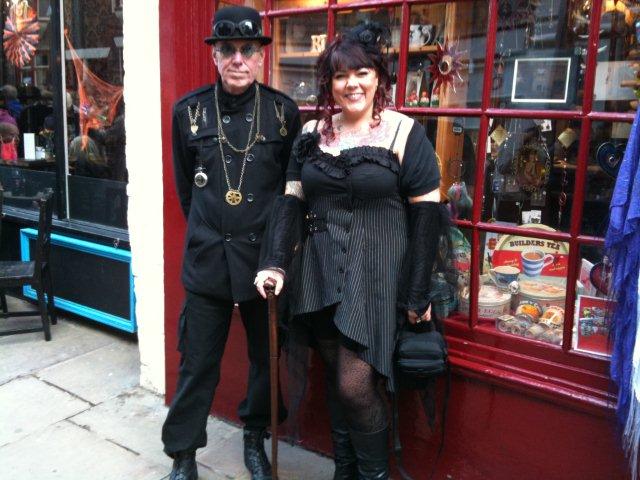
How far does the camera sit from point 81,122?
5.28 m

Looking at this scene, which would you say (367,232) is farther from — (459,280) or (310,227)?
(459,280)

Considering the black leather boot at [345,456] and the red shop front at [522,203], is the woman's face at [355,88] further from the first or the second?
the black leather boot at [345,456]

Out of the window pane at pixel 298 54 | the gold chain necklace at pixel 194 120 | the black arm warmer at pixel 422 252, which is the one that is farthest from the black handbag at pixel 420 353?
the window pane at pixel 298 54

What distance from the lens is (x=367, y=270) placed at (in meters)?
2.31

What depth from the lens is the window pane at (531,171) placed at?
97.5 inches

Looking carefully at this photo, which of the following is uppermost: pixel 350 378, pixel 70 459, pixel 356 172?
pixel 356 172

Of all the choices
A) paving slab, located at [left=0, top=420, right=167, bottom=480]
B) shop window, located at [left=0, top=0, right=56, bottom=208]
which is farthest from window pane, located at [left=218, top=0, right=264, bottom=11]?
shop window, located at [left=0, top=0, right=56, bottom=208]

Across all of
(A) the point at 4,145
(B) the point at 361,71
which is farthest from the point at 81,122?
(B) the point at 361,71

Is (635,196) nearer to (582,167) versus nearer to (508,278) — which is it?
(582,167)

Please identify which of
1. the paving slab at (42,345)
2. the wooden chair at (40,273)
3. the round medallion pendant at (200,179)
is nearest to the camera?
the round medallion pendant at (200,179)

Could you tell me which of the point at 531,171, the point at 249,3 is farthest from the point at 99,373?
the point at 531,171

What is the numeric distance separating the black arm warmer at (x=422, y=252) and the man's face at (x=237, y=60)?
0.91 meters

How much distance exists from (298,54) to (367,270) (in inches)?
55.8

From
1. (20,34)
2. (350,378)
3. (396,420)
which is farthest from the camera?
(20,34)
